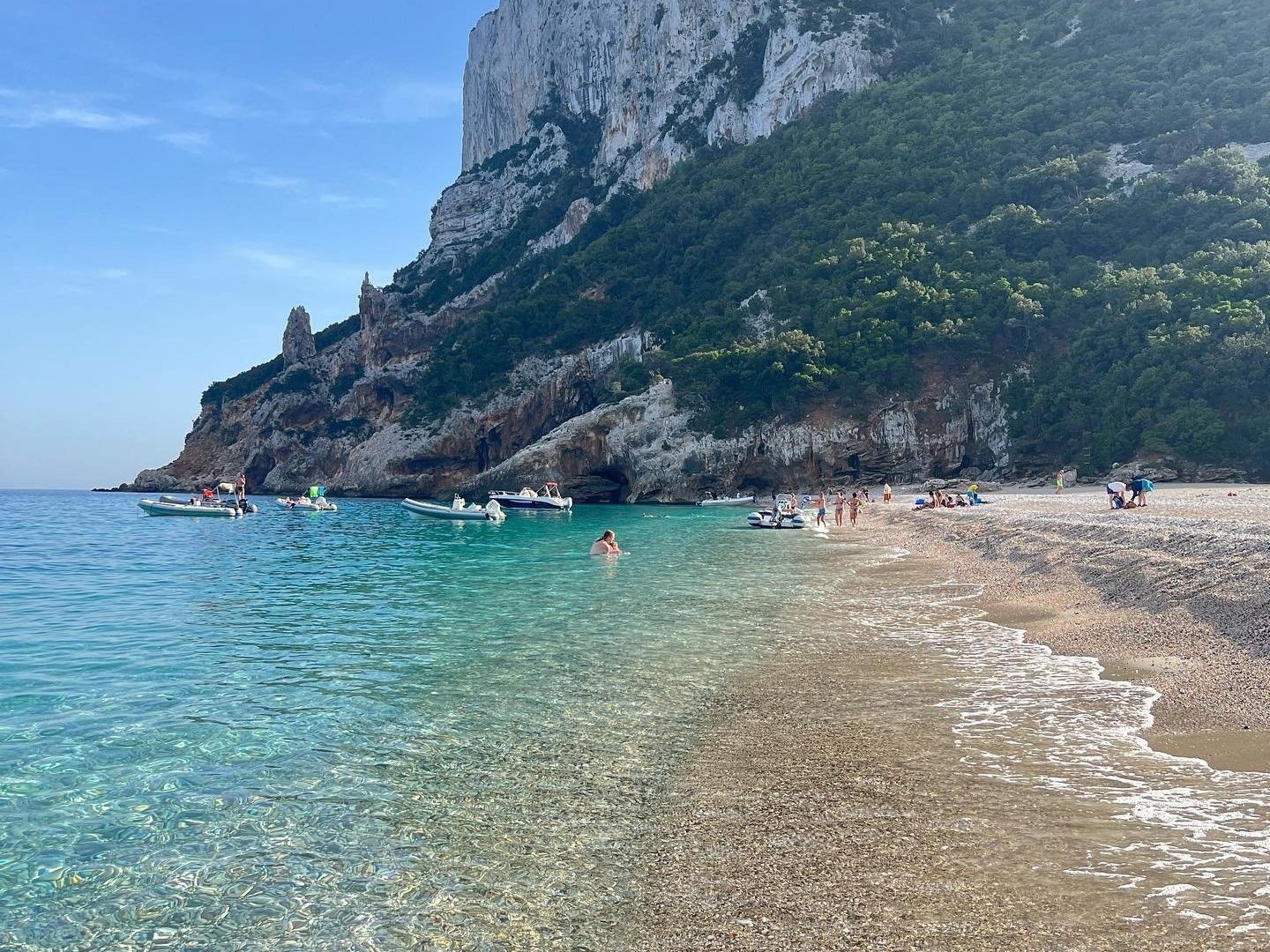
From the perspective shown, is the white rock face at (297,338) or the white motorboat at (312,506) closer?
the white motorboat at (312,506)

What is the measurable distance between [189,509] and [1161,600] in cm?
5805

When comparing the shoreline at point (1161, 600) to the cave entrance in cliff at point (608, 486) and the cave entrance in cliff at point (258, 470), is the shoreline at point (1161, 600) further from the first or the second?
the cave entrance in cliff at point (258, 470)

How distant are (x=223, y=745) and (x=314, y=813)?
92.2 inches

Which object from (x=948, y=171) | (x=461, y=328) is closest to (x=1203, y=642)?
(x=948, y=171)

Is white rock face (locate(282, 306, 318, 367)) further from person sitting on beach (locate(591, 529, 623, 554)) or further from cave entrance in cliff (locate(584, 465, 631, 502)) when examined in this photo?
person sitting on beach (locate(591, 529, 623, 554))

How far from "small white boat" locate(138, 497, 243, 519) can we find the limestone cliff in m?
21.8

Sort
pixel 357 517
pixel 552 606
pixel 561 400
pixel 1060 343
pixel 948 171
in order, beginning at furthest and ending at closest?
1. pixel 561 400
2. pixel 948 171
3. pixel 1060 343
4. pixel 357 517
5. pixel 552 606

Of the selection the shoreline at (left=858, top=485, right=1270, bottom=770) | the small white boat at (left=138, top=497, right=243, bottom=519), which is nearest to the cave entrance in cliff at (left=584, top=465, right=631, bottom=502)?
the small white boat at (left=138, top=497, right=243, bottom=519)

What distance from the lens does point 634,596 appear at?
1788cm

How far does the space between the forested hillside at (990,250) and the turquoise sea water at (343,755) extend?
44777 mm

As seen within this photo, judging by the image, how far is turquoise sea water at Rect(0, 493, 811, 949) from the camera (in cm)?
499

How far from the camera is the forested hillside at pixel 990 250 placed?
171ft

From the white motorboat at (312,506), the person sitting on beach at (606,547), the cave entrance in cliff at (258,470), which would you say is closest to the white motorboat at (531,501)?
the white motorboat at (312,506)

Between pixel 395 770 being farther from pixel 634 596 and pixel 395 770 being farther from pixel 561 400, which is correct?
pixel 561 400
